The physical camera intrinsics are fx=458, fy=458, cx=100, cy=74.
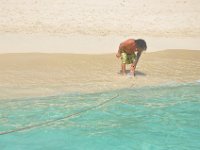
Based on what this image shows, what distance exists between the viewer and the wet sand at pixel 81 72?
858 cm

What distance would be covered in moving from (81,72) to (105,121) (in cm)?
364

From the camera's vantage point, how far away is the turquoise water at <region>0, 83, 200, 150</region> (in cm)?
584

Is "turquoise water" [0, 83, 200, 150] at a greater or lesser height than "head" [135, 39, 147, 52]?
lesser

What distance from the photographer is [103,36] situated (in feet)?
49.0

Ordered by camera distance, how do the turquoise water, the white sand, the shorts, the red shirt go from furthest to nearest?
the white sand
the shorts
the red shirt
the turquoise water

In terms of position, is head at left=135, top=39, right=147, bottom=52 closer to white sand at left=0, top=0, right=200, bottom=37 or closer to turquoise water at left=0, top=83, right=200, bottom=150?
turquoise water at left=0, top=83, right=200, bottom=150

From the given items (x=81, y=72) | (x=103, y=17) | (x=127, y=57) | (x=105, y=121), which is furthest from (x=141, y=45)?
(x=103, y=17)

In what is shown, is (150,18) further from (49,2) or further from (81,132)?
(81,132)

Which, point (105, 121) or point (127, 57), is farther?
point (127, 57)

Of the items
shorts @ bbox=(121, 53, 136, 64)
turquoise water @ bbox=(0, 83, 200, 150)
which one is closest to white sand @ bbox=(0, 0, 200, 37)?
shorts @ bbox=(121, 53, 136, 64)

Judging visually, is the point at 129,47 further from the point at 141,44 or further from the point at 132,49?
the point at 141,44

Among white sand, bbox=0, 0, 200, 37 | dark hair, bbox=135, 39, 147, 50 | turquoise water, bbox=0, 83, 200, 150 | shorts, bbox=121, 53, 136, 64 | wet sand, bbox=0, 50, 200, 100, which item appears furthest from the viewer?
white sand, bbox=0, 0, 200, 37

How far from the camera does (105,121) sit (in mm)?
6691

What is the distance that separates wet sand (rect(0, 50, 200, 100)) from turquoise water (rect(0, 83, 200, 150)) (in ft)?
1.96
